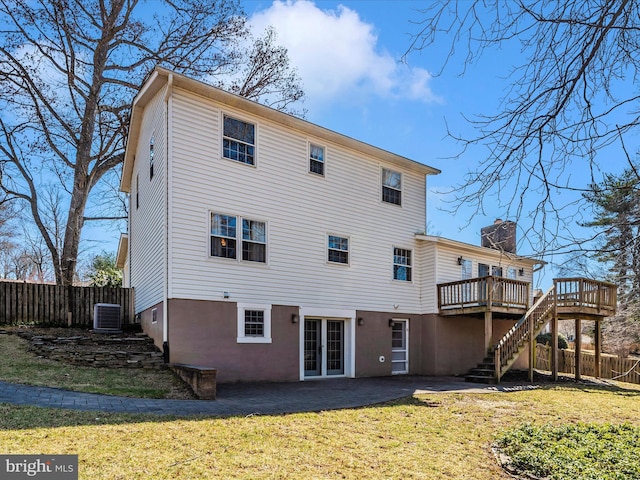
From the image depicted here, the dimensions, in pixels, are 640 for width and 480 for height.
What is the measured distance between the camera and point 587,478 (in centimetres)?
464

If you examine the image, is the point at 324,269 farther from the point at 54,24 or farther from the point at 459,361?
the point at 54,24

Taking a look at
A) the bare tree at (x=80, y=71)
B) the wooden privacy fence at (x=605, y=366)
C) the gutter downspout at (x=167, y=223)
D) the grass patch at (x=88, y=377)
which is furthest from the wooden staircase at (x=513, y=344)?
the bare tree at (x=80, y=71)

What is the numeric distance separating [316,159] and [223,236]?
4.08m

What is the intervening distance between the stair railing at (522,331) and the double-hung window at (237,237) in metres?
7.71

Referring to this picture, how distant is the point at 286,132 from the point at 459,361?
10027 millimetres

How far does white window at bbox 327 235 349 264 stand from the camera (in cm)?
1423

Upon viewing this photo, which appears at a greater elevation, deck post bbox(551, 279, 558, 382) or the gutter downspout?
the gutter downspout

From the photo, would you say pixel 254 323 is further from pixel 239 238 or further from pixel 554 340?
pixel 554 340

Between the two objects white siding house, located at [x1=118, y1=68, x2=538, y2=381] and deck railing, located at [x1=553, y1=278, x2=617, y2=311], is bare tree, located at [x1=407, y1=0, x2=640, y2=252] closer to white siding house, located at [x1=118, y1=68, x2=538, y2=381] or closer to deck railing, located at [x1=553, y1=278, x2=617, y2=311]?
white siding house, located at [x1=118, y1=68, x2=538, y2=381]

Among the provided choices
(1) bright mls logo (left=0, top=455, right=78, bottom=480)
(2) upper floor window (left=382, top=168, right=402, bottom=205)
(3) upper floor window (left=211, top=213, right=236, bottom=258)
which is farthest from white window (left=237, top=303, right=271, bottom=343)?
(1) bright mls logo (left=0, top=455, right=78, bottom=480)

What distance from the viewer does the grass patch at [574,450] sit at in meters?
4.94

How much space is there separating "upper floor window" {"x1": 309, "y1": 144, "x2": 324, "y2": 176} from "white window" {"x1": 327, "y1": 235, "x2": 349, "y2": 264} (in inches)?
81.7

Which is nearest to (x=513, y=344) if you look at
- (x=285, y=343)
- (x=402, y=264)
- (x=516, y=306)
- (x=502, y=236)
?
(x=516, y=306)

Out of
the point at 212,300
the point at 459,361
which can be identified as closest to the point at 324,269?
the point at 212,300
